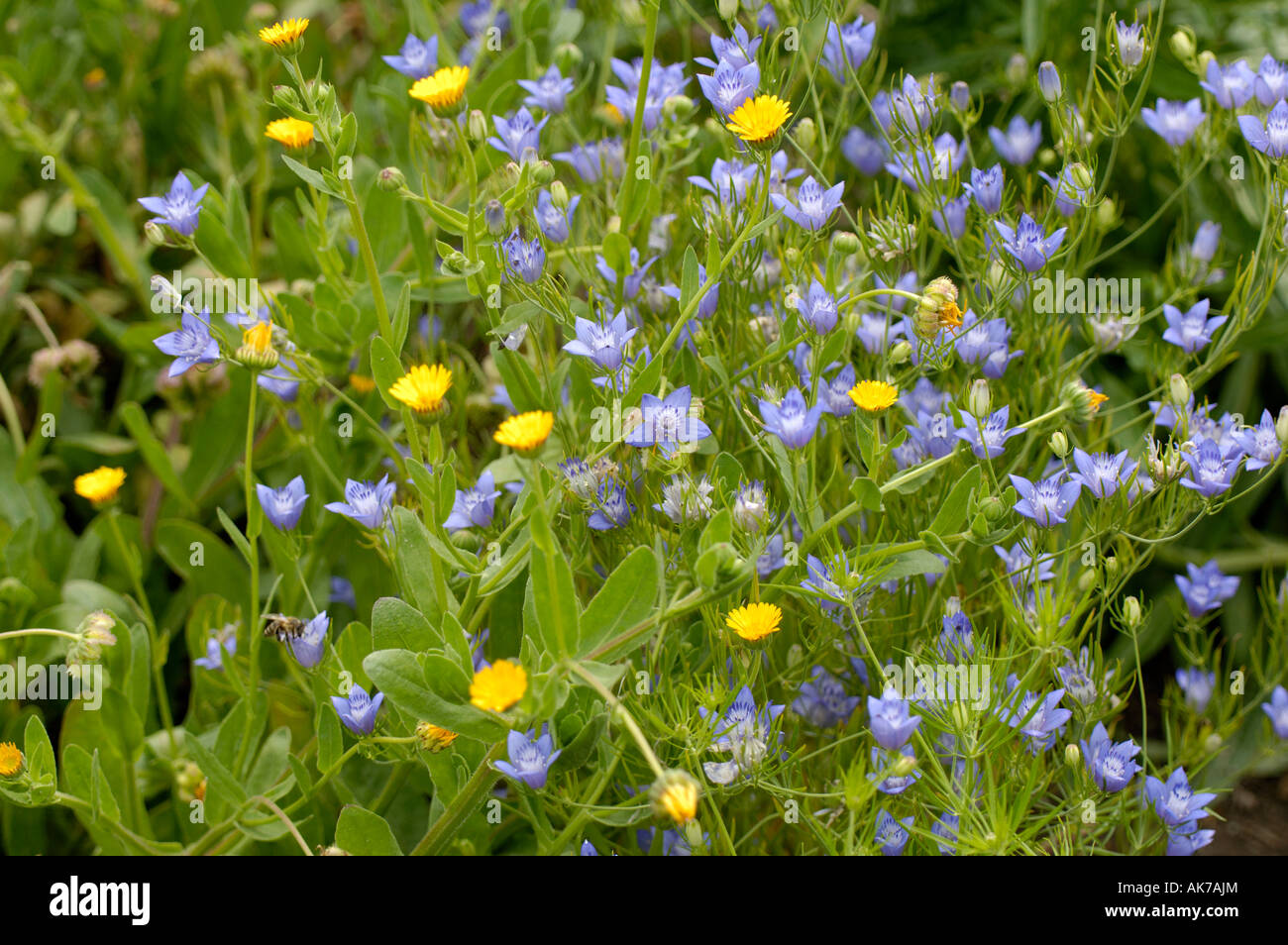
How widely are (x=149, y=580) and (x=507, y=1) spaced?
0.87 m

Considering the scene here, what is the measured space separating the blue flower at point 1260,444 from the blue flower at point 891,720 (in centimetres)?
39

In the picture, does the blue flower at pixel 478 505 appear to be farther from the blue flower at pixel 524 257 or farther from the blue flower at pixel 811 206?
the blue flower at pixel 811 206

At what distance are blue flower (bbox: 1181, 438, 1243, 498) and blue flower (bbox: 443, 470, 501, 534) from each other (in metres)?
0.59

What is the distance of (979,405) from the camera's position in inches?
37.6

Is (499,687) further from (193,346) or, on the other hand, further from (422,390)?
(193,346)

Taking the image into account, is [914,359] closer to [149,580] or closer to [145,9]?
[149,580]

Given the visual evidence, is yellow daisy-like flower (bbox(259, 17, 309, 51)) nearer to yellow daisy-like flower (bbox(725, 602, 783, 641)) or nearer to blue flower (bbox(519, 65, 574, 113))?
blue flower (bbox(519, 65, 574, 113))

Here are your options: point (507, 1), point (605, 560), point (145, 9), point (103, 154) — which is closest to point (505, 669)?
point (605, 560)

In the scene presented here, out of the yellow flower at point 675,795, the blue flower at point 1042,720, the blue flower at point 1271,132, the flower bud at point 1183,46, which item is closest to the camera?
the yellow flower at point 675,795

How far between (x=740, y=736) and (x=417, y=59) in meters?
0.81

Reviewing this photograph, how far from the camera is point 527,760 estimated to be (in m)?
0.87

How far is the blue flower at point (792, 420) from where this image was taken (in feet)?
3.00

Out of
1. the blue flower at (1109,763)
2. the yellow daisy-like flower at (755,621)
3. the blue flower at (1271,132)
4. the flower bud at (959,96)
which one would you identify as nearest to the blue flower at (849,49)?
the flower bud at (959,96)

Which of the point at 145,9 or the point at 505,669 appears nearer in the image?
the point at 505,669
